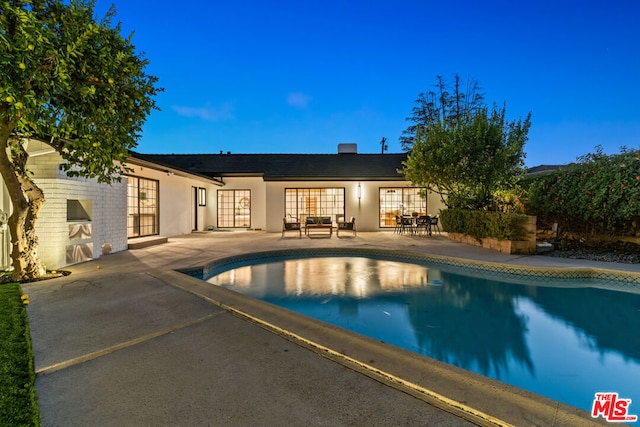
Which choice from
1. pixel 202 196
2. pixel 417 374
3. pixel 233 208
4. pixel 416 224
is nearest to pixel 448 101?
pixel 416 224

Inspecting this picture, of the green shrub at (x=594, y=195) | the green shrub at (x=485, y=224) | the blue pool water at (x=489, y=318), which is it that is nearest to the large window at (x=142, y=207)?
the blue pool water at (x=489, y=318)

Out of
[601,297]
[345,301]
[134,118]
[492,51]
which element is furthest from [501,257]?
[492,51]

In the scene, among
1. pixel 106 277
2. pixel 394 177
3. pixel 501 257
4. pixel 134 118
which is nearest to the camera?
pixel 134 118

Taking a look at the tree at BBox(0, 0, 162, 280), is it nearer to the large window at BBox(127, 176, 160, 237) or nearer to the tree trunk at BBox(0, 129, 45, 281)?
the tree trunk at BBox(0, 129, 45, 281)

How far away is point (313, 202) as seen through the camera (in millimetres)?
14445

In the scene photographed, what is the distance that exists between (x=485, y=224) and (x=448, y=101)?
18.7m

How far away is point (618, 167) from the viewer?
7.51 meters

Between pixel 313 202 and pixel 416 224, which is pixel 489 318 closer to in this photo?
pixel 416 224

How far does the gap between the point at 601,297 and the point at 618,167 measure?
426 centimetres

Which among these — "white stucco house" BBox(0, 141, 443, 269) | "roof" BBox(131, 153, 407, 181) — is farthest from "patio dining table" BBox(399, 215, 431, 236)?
"roof" BBox(131, 153, 407, 181)

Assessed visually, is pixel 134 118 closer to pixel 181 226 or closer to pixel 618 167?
pixel 181 226

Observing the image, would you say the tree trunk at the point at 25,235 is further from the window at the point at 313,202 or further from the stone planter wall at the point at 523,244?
the stone planter wall at the point at 523,244

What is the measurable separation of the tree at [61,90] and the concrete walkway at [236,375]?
2.10 metres

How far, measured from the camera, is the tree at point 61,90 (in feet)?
9.89
